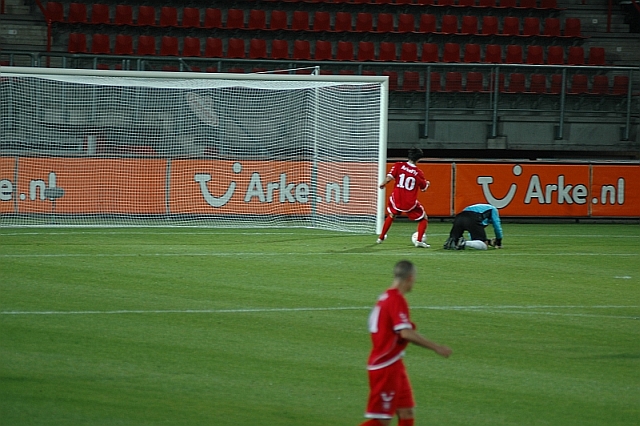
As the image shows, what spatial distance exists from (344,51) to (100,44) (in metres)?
6.23

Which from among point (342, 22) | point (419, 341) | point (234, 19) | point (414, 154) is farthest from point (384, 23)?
point (419, 341)

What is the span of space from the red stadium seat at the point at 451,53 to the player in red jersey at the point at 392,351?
21036 mm

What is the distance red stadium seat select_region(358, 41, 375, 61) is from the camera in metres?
25.8

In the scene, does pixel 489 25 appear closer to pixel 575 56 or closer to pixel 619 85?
pixel 575 56

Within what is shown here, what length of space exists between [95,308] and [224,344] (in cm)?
220

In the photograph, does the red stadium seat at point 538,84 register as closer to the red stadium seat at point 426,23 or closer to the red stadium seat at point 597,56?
the red stadium seat at point 597,56

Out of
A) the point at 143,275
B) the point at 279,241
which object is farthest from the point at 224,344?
the point at 279,241

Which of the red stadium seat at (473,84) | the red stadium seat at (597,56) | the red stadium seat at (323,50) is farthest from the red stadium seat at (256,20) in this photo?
the red stadium seat at (597,56)

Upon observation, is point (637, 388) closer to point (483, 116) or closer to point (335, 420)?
point (335, 420)

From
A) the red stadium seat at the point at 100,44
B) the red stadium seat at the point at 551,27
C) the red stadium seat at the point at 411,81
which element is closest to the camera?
the red stadium seat at the point at 411,81

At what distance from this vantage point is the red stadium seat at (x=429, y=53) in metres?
25.9

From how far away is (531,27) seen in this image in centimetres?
2709

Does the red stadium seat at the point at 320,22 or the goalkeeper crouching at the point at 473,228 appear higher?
the red stadium seat at the point at 320,22

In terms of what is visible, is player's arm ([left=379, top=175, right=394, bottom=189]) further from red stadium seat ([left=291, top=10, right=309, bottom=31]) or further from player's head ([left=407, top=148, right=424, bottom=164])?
red stadium seat ([left=291, top=10, right=309, bottom=31])
